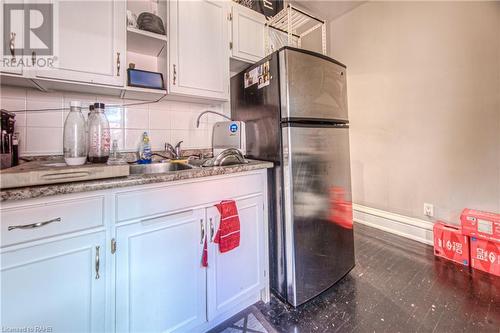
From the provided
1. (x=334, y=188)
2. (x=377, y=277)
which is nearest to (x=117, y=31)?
(x=334, y=188)

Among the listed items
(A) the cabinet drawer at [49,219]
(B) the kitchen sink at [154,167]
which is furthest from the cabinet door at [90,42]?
(A) the cabinet drawer at [49,219]

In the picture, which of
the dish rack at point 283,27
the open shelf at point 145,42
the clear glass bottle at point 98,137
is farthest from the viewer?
the dish rack at point 283,27

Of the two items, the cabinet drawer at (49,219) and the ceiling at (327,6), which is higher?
the ceiling at (327,6)

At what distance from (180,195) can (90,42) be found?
102 centimetres

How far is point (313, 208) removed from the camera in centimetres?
141

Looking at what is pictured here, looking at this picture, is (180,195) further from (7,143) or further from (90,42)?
(90,42)

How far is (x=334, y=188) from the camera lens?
1.52 metres

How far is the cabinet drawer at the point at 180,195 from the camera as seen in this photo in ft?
3.02

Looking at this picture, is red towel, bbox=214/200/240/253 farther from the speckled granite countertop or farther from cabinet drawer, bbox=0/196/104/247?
cabinet drawer, bbox=0/196/104/247

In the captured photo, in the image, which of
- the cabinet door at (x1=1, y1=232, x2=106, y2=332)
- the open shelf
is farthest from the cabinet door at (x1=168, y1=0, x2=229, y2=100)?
the cabinet door at (x1=1, y1=232, x2=106, y2=332)

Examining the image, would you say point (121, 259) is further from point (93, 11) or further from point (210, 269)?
point (93, 11)

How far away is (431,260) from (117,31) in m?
2.89

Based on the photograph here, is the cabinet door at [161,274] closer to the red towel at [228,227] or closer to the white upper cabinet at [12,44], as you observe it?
the red towel at [228,227]

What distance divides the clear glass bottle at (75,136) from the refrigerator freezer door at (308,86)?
1.09m
